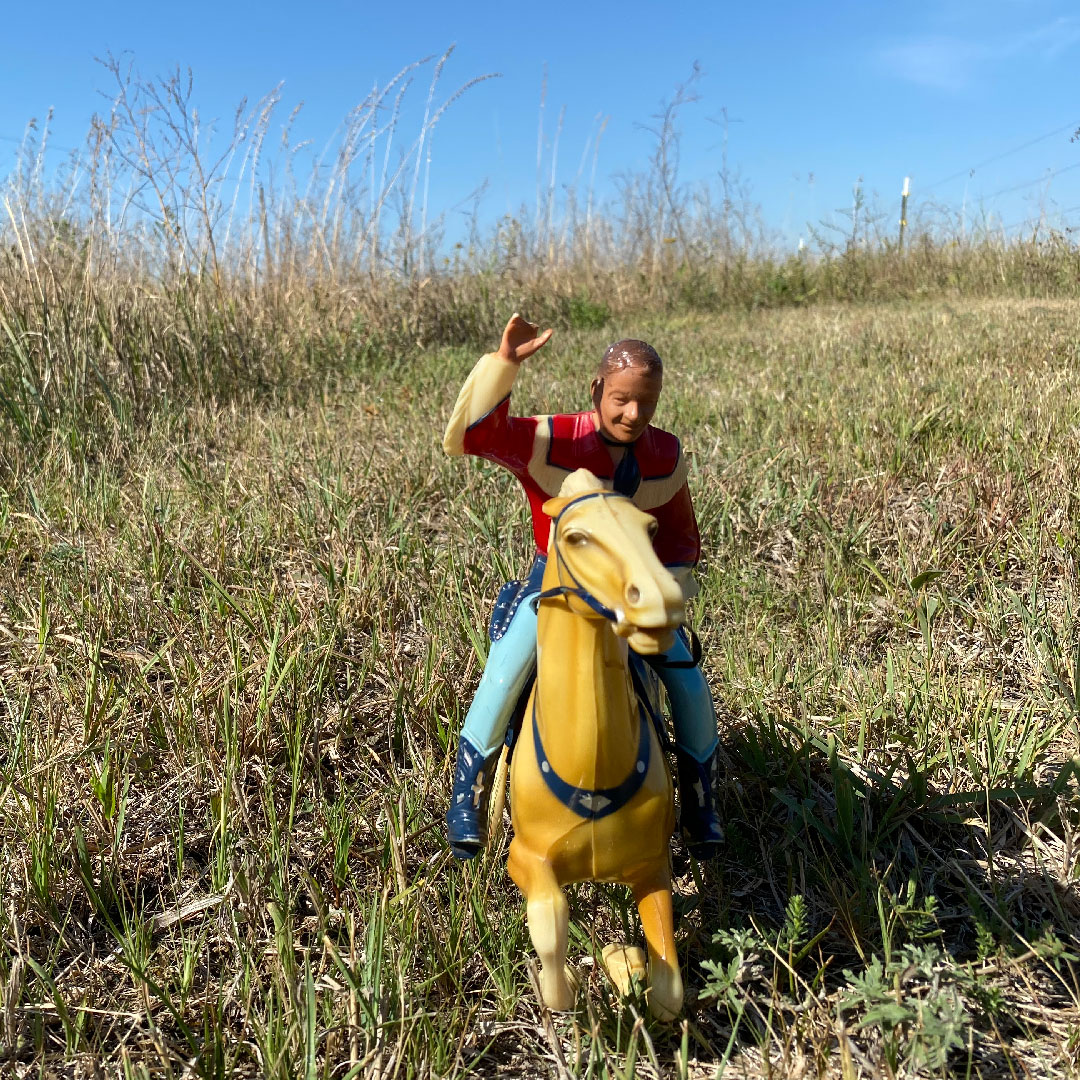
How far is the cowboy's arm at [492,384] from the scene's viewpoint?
1.59 m

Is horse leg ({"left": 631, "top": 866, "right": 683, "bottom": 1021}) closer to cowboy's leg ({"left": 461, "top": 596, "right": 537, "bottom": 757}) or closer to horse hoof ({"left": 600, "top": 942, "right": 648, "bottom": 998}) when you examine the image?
horse hoof ({"left": 600, "top": 942, "right": 648, "bottom": 998})

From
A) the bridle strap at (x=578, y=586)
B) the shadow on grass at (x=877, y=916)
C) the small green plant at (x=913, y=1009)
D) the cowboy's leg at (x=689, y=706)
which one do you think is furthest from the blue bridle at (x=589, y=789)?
the small green plant at (x=913, y=1009)

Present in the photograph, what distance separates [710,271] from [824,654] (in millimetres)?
8591

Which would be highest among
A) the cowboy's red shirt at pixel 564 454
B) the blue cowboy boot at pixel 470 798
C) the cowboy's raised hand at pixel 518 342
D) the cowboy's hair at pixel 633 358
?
the cowboy's raised hand at pixel 518 342

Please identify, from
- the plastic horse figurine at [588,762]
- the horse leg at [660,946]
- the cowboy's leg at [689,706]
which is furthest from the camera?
the cowboy's leg at [689,706]

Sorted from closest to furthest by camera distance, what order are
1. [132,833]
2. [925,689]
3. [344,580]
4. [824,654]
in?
[132,833]
[925,689]
[824,654]
[344,580]

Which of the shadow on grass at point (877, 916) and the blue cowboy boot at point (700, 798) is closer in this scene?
the shadow on grass at point (877, 916)

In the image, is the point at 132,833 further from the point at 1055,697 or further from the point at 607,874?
the point at 1055,697

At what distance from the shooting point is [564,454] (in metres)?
1.71

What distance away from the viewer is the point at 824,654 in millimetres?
2684

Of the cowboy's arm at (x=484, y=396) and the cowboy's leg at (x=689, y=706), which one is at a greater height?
the cowboy's arm at (x=484, y=396)

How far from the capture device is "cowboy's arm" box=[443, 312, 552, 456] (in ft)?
5.23

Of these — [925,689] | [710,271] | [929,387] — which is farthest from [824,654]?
[710,271]

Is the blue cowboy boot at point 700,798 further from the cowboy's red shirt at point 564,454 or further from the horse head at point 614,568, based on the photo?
the horse head at point 614,568
